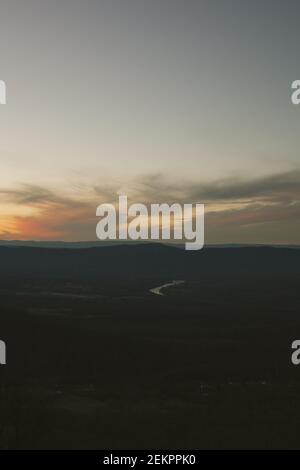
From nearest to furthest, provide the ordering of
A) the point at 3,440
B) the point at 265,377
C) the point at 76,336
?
the point at 3,440 < the point at 265,377 < the point at 76,336

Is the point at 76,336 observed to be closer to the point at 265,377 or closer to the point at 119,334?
the point at 119,334

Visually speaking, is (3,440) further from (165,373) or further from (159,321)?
(159,321)

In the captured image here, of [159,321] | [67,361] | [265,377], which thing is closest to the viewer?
[265,377]

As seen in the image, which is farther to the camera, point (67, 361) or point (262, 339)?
point (262, 339)

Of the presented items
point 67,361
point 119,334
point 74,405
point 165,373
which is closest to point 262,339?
point 119,334
